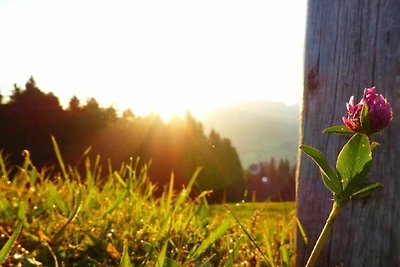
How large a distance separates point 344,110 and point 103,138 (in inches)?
549

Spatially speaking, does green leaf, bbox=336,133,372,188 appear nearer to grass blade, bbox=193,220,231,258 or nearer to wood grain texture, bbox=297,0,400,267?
wood grain texture, bbox=297,0,400,267

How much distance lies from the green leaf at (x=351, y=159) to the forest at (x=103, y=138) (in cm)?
1104

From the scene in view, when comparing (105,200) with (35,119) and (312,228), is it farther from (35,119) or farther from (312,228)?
(35,119)

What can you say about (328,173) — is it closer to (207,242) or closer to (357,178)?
(357,178)

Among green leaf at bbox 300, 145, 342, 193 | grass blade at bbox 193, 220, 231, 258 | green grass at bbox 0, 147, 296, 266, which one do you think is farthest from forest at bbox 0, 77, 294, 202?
green leaf at bbox 300, 145, 342, 193

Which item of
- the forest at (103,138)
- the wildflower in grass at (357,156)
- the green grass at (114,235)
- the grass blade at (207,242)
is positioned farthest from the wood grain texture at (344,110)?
the forest at (103,138)

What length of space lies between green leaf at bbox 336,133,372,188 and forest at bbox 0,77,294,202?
11038mm

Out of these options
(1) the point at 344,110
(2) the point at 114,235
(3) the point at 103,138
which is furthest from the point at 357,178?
(3) the point at 103,138

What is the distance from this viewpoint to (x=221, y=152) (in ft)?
71.2

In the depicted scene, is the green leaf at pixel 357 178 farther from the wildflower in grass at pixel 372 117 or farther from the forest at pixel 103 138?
the forest at pixel 103 138

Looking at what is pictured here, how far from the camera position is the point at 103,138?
15.7m

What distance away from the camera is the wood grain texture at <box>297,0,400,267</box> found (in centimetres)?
205

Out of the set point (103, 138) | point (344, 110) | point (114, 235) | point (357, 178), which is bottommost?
point (103, 138)

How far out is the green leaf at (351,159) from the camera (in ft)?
3.60
